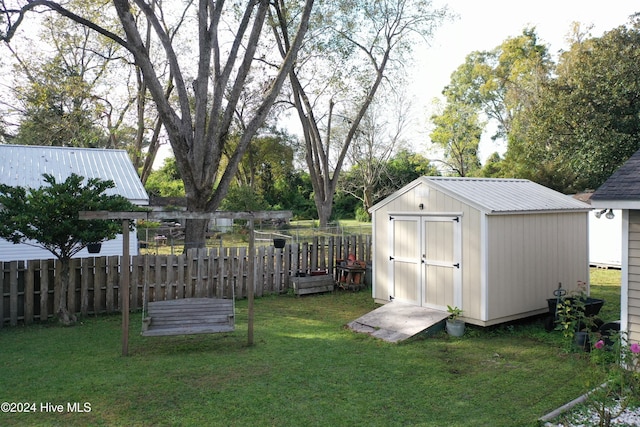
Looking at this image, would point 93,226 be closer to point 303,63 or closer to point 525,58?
point 303,63

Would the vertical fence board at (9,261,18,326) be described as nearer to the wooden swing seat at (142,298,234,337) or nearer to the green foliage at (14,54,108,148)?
the wooden swing seat at (142,298,234,337)

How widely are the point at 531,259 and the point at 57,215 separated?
8195 mm

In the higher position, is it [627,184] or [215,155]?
[215,155]

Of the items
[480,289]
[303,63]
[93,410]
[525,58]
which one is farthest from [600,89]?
[525,58]

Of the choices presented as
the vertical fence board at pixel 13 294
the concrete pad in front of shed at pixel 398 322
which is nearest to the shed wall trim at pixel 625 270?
the concrete pad in front of shed at pixel 398 322

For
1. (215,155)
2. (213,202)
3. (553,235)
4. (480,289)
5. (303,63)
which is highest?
(303,63)

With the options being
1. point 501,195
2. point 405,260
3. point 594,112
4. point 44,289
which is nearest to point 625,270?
point 501,195

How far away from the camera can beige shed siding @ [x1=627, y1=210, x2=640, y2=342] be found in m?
5.61

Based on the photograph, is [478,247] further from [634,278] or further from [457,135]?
[457,135]

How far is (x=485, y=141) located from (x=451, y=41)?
2329 cm

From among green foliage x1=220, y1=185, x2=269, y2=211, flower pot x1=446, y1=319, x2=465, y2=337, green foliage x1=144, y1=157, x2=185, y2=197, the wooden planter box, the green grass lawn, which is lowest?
the green grass lawn

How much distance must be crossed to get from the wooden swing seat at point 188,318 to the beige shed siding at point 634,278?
17.4 ft

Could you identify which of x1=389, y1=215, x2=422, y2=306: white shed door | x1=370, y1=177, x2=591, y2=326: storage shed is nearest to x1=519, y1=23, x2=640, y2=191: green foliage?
x1=370, y1=177, x2=591, y2=326: storage shed

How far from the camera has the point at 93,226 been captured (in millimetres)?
7758
